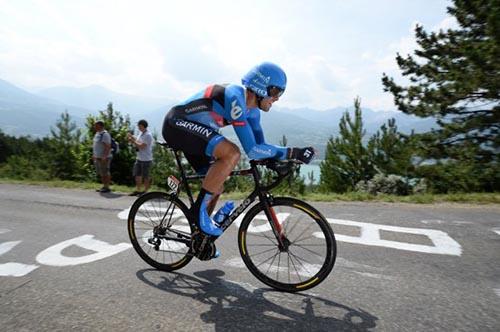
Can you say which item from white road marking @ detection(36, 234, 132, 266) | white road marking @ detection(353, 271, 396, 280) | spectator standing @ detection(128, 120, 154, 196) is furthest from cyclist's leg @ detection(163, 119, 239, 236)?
spectator standing @ detection(128, 120, 154, 196)

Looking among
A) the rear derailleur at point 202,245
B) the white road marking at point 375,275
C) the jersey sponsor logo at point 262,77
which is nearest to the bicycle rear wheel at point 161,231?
the rear derailleur at point 202,245

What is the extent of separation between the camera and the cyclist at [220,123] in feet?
11.2

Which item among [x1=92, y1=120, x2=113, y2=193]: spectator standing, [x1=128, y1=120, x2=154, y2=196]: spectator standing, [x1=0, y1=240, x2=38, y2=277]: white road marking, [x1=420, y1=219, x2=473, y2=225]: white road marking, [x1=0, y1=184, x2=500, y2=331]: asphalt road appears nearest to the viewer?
[x1=0, y1=184, x2=500, y2=331]: asphalt road

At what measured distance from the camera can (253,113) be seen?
12.4 feet

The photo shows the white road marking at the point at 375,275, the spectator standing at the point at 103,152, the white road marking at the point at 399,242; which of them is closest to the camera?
the white road marking at the point at 375,275

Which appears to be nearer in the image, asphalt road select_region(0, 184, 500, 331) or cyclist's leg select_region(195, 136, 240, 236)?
asphalt road select_region(0, 184, 500, 331)

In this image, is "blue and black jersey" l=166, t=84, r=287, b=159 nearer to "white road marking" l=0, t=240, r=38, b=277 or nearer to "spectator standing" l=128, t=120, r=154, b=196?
"white road marking" l=0, t=240, r=38, b=277

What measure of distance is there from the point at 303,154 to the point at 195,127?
1167mm

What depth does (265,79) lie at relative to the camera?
11.7 feet

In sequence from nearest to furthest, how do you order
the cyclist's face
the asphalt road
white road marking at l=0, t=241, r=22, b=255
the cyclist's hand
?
the asphalt road < the cyclist's hand < the cyclist's face < white road marking at l=0, t=241, r=22, b=255

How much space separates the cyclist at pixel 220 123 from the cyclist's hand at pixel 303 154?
10 centimetres

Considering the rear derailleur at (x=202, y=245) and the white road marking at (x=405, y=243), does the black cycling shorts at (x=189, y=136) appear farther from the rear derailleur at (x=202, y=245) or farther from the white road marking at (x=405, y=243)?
the white road marking at (x=405, y=243)

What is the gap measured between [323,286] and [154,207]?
6.95ft

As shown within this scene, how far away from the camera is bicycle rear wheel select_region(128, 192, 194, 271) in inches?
159
